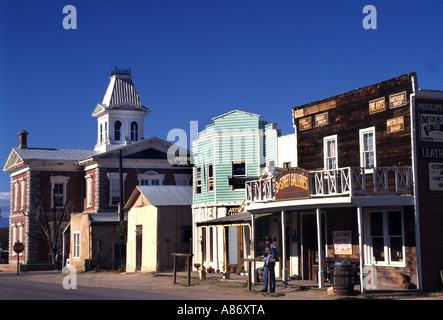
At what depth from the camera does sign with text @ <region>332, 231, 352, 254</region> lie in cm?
2572

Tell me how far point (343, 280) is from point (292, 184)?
4695mm

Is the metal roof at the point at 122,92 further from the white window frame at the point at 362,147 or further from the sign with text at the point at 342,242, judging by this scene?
the white window frame at the point at 362,147

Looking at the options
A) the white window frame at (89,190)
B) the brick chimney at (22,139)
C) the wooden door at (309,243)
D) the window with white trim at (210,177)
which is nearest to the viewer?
the wooden door at (309,243)

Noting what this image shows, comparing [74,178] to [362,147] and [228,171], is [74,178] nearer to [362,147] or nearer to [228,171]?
[228,171]

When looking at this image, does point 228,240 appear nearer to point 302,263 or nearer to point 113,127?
point 302,263

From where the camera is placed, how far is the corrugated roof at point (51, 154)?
64.8 m

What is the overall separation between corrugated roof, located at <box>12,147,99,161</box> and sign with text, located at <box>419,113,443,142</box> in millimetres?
46300

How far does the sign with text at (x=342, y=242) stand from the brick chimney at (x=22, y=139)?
48.0 meters

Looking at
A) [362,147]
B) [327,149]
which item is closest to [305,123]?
[327,149]

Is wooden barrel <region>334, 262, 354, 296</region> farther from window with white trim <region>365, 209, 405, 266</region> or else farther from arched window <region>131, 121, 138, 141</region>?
arched window <region>131, 121, 138, 141</region>

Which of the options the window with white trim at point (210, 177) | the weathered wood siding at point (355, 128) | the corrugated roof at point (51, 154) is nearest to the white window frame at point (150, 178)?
the corrugated roof at point (51, 154)

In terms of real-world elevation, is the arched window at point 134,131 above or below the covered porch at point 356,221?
above
